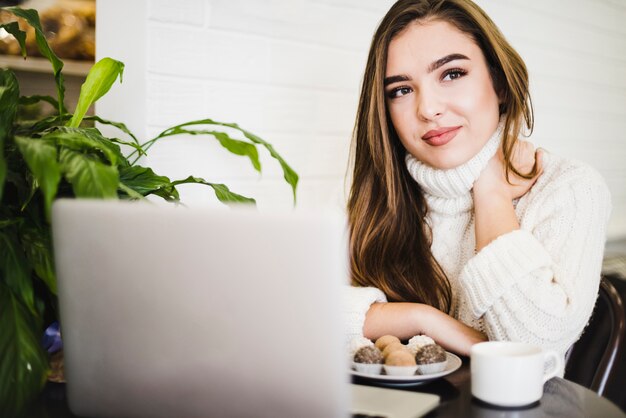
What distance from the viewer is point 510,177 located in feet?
4.73

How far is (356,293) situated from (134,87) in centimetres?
68

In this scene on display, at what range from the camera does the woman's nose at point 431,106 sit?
4.64 feet

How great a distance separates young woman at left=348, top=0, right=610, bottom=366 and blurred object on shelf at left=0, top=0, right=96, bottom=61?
46.9 inches

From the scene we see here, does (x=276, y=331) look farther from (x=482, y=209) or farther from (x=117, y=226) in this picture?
(x=482, y=209)

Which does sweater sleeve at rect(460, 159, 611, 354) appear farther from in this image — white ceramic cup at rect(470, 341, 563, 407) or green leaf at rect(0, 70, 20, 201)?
green leaf at rect(0, 70, 20, 201)

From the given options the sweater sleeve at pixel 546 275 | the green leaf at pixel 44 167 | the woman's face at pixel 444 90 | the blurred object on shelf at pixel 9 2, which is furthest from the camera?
the blurred object on shelf at pixel 9 2

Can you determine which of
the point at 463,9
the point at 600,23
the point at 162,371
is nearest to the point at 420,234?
the point at 463,9

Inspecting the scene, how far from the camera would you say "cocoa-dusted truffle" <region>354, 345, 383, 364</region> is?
1.00 m

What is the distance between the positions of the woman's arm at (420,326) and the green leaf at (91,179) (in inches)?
26.0

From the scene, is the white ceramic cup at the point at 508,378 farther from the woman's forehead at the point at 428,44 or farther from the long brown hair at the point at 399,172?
the woman's forehead at the point at 428,44

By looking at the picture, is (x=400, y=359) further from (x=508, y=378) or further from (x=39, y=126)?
(x=39, y=126)

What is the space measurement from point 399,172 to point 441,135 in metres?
0.20

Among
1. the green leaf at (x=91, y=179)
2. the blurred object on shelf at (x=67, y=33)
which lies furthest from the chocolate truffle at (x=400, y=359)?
the blurred object on shelf at (x=67, y=33)

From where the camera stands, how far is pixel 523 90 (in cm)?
148
